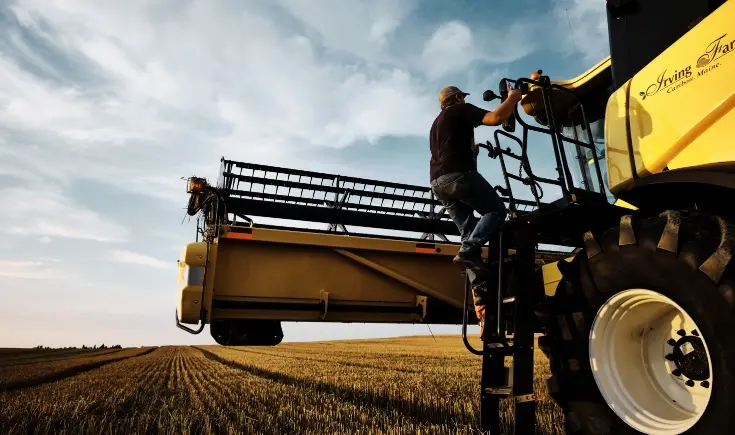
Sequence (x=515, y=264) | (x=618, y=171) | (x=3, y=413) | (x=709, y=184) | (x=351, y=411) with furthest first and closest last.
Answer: (x=3, y=413), (x=351, y=411), (x=515, y=264), (x=618, y=171), (x=709, y=184)

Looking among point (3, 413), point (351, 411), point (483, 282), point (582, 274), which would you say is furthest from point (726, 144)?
point (3, 413)

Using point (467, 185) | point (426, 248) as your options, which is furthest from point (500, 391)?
point (426, 248)

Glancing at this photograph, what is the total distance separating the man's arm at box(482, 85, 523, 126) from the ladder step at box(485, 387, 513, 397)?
5.05ft

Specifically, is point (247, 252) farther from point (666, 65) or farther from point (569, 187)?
point (666, 65)

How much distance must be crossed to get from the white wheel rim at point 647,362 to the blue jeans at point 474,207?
88 cm

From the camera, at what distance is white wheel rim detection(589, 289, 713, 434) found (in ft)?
7.97

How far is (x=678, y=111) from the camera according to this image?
103 inches

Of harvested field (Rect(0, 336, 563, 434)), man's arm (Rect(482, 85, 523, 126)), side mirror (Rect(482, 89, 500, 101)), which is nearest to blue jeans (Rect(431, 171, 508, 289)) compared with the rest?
man's arm (Rect(482, 85, 523, 126))

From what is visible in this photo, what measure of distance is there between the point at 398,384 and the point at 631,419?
362cm

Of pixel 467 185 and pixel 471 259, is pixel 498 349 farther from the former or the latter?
pixel 467 185

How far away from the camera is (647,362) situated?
8.85ft

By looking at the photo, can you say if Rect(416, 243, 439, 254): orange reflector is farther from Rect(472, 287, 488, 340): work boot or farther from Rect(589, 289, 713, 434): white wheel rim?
Rect(589, 289, 713, 434): white wheel rim

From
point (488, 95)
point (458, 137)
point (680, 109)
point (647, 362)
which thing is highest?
point (488, 95)

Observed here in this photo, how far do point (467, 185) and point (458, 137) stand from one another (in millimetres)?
320
